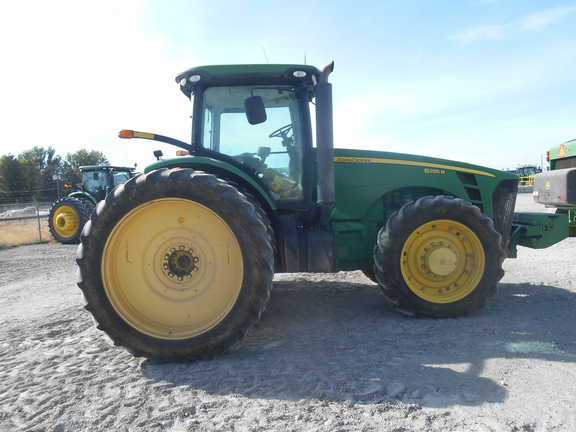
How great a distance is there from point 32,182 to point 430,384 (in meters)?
56.8

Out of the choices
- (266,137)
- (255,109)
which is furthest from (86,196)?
(255,109)

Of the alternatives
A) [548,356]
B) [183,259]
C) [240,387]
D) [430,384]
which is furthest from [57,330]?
[548,356]

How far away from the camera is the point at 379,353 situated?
9.84 ft

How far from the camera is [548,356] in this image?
2900 millimetres

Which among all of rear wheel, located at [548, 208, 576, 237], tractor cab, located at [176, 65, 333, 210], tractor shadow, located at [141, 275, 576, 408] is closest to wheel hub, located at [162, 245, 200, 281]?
tractor shadow, located at [141, 275, 576, 408]

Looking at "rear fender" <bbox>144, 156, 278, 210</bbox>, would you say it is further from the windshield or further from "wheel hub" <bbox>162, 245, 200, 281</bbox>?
"wheel hub" <bbox>162, 245, 200, 281</bbox>

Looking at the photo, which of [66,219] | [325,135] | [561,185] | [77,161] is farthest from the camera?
[77,161]

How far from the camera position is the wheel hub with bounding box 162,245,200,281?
3.20 m

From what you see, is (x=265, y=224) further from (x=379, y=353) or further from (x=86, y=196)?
(x=86, y=196)


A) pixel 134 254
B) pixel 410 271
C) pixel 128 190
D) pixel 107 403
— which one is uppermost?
pixel 128 190

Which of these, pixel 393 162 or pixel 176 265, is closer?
pixel 176 265

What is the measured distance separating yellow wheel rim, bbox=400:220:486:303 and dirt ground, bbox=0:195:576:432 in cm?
28

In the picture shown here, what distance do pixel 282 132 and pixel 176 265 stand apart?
1555 mm

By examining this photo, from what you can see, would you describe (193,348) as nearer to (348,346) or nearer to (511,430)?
(348,346)
